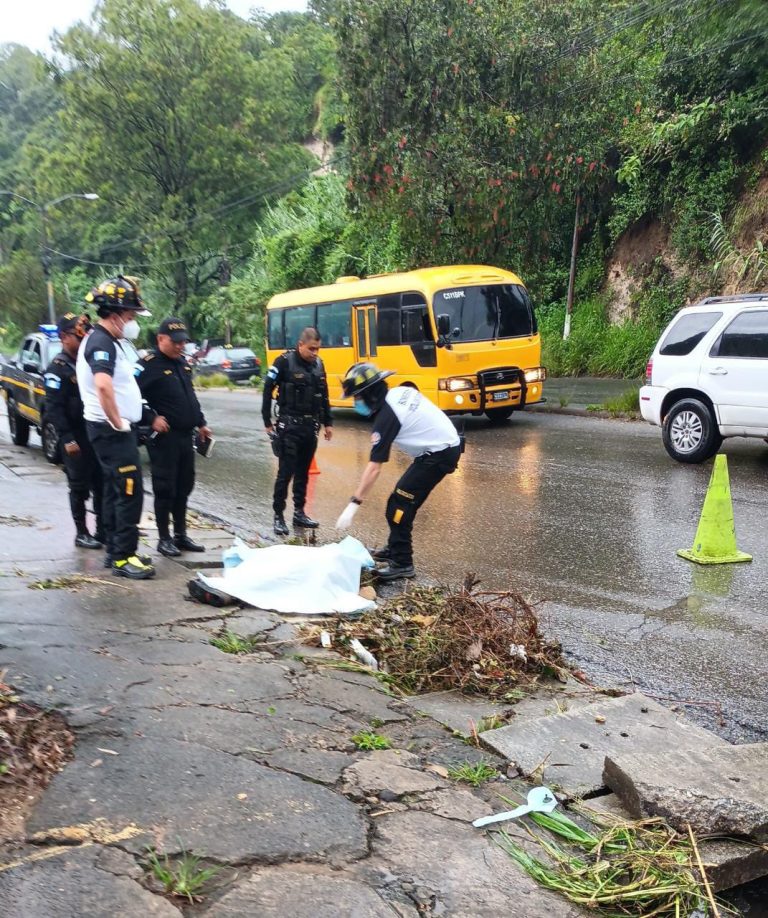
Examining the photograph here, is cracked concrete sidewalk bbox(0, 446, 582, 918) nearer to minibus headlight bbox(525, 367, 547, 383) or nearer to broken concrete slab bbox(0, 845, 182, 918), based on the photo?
broken concrete slab bbox(0, 845, 182, 918)

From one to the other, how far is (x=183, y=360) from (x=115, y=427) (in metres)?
1.17

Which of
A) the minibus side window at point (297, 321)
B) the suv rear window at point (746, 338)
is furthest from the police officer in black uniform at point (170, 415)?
the minibus side window at point (297, 321)

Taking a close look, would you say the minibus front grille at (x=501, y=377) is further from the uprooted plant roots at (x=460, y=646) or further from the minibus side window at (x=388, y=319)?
the uprooted plant roots at (x=460, y=646)

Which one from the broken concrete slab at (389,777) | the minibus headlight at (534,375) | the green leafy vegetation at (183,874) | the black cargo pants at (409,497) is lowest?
the broken concrete slab at (389,777)

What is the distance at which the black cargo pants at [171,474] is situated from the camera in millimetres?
6496

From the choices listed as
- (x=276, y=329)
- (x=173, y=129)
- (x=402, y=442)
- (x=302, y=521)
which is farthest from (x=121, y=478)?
(x=173, y=129)

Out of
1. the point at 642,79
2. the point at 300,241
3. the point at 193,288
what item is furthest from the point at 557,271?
the point at 193,288

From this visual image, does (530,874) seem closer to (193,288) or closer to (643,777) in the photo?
Answer: (643,777)

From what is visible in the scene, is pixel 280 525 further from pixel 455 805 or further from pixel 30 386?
pixel 30 386

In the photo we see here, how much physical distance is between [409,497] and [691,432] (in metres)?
5.47

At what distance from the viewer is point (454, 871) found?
2.76 meters

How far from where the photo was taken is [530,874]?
2.78m

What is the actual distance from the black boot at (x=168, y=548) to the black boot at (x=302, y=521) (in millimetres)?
1527

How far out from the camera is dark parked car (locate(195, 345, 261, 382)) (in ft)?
100
